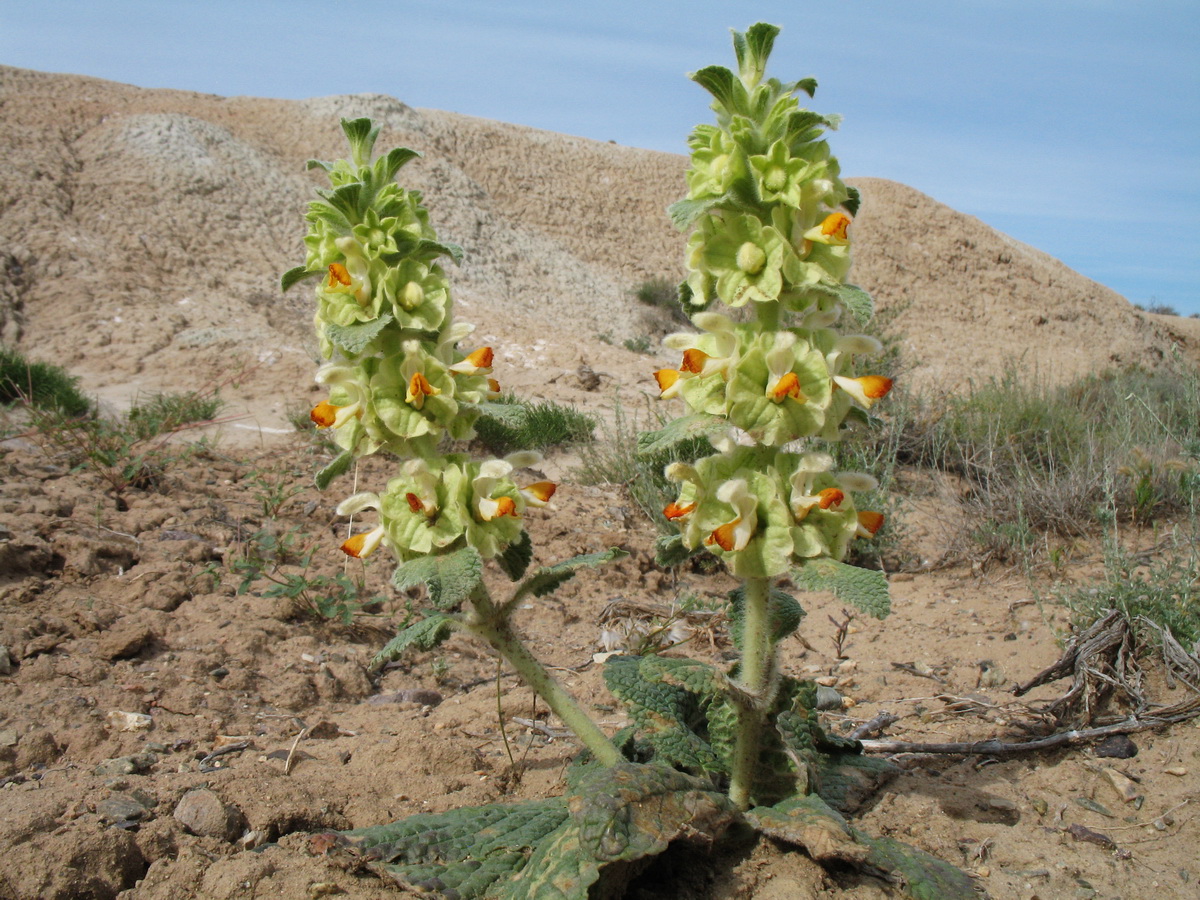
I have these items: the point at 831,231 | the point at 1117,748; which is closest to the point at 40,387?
the point at 831,231

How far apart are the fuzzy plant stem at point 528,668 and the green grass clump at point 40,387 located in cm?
509

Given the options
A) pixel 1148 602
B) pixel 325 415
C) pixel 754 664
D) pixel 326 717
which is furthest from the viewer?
pixel 1148 602

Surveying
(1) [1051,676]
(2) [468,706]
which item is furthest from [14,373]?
(1) [1051,676]

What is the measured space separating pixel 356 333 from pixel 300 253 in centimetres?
973

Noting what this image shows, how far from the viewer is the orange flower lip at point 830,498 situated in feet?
5.19

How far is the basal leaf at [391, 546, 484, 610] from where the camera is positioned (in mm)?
1495

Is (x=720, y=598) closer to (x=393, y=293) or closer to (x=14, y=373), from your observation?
(x=393, y=293)

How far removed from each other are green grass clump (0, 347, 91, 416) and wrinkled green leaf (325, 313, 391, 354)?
4.98 meters

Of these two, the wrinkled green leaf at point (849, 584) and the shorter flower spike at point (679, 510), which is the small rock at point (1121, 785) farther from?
the shorter flower spike at point (679, 510)

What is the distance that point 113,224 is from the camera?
9453mm

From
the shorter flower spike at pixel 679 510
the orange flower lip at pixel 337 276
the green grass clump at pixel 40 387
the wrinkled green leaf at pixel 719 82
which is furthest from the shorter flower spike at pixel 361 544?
the green grass clump at pixel 40 387

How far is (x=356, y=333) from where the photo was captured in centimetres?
166

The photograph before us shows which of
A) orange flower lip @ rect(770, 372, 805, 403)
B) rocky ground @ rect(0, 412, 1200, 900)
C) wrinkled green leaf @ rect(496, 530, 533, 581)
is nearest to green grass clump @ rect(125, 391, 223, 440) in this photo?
rocky ground @ rect(0, 412, 1200, 900)

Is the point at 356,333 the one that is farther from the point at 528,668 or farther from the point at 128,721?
the point at 128,721
